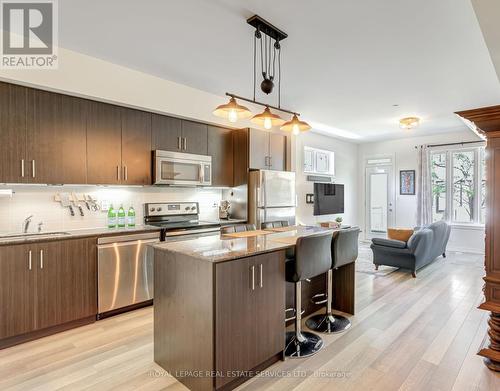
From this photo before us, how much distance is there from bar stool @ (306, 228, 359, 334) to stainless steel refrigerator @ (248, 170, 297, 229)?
1688 millimetres

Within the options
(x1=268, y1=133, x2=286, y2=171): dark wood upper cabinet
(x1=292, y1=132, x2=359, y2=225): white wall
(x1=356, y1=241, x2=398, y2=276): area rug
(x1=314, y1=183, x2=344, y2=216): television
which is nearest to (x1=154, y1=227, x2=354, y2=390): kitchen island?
(x1=268, y1=133, x2=286, y2=171): dark wood upper cabinet

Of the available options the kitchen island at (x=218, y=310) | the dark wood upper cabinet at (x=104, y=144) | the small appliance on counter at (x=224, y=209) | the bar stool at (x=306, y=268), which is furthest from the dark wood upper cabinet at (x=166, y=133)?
the bar stool at (x=306, y=268)

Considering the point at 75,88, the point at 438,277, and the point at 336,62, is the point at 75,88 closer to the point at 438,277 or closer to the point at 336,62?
the point at 336,62

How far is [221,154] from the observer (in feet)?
15.1

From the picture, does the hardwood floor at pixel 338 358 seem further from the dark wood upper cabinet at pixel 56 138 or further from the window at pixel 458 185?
the window at pixel 458 185

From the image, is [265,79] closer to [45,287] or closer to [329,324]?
[329,324]

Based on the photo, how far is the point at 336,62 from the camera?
328 cm

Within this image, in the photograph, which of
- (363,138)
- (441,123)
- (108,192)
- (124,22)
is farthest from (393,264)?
(124,22)

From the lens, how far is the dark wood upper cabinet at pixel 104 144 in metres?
3.28

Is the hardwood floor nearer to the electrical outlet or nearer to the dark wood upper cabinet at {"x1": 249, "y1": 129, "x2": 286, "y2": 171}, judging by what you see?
the electrical outlet

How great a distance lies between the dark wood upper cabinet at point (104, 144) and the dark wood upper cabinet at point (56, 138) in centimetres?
6

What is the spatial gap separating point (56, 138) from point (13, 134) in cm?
35

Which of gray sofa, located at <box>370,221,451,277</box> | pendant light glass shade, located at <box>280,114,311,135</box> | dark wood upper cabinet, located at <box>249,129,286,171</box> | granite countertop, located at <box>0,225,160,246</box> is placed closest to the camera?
granite countertop, located at <box>0,225,160,246</box>

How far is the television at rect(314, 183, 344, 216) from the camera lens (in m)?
6.84
